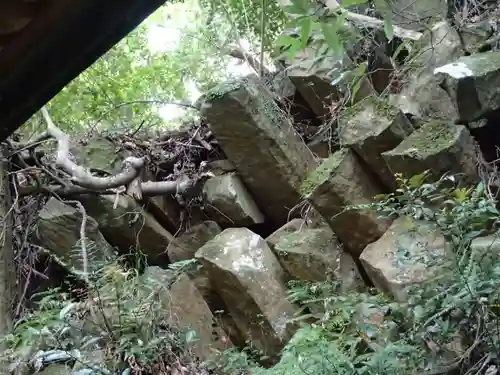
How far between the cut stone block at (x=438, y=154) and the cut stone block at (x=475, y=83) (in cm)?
15

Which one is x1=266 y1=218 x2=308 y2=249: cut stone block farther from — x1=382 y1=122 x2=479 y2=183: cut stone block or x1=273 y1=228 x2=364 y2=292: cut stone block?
x1=382 y1=122 x2=479 y2=183: cut stone block

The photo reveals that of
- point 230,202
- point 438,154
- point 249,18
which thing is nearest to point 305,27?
point 438,154

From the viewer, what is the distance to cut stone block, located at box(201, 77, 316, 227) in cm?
305

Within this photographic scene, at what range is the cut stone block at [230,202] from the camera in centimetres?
320

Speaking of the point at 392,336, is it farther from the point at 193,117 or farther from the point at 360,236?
the point at 193,117

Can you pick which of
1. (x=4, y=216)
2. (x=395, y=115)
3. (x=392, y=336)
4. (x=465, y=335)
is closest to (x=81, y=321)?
(x=4, y=216)

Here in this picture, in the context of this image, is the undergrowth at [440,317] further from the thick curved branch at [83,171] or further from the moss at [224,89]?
the thick curved branch at [83,171]

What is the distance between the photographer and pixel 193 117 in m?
3.99

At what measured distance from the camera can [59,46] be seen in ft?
3.11

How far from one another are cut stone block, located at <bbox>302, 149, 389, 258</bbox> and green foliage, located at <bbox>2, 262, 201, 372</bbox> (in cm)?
101

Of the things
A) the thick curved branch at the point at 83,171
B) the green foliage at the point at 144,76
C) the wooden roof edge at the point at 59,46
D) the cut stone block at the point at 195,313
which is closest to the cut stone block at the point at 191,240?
the cut stone block at the point at 195,313

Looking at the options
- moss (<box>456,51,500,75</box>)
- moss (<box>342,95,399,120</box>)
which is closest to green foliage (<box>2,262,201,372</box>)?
moss (<box>342,95,399,120</box>)

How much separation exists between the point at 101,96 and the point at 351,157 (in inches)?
93.7

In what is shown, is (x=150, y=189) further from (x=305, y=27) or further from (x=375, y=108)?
(x=305, y=27)
